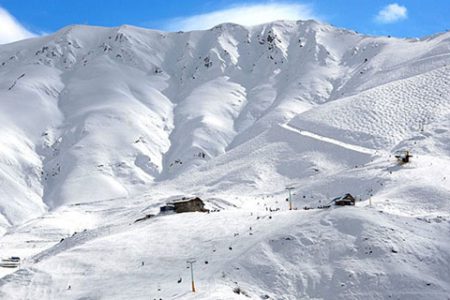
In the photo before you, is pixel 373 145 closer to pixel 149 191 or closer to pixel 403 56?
pixel 149 191

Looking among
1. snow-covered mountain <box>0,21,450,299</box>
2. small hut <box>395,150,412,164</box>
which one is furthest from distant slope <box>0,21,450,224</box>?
small hut <box>395,150,412,164</box>

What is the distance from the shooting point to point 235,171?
105m

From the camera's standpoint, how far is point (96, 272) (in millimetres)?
43594

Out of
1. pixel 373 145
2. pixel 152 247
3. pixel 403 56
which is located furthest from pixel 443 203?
pixel 403 56

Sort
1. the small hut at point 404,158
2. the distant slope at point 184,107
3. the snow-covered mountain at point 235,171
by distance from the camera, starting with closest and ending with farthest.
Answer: the snow-covered mountain at point 235,171 < the small hut at point 404,158 < the distant slope at point 184,107

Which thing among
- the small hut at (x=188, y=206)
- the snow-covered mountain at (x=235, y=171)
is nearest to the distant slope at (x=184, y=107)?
the snow-covered mountain at (x=235, y=171)

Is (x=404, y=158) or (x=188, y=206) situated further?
(x=404, y=158)

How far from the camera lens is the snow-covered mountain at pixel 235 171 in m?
40.7

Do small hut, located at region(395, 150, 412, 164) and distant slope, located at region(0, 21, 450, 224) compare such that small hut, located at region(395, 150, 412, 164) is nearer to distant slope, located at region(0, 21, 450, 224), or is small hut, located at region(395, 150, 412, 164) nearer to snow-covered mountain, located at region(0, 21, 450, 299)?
snow-covered mountain, located at region(0, 21, 450, 299)

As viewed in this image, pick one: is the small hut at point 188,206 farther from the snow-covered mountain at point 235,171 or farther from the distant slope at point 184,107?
the distant slope at point 184,107

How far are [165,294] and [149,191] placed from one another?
257 ft

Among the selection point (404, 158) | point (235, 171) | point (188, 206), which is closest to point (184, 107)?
point (235, 171)

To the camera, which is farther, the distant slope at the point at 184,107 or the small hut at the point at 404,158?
the distant slope at the point at 184,107

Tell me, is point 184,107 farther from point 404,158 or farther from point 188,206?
point 188,206
